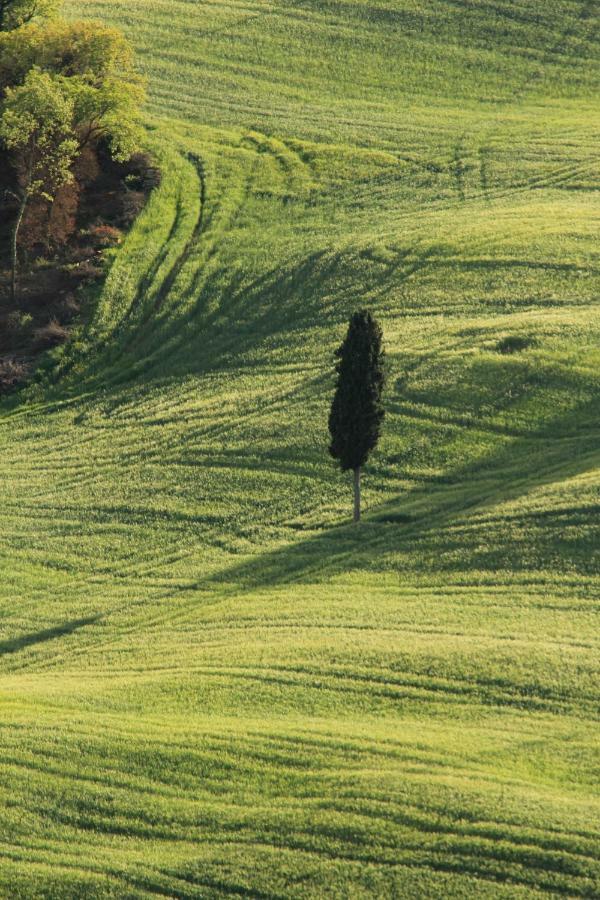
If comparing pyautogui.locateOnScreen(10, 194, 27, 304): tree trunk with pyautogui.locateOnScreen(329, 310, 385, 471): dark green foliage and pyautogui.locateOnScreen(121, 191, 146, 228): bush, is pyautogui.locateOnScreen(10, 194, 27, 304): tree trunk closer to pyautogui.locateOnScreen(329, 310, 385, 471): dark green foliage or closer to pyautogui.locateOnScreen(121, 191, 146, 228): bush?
pyautogui.locateOnScreen(121, 191, 146, 228): bush

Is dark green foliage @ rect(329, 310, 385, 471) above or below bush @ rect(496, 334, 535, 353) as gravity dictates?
below

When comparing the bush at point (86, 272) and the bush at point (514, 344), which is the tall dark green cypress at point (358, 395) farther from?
the bush at point (86, 272)

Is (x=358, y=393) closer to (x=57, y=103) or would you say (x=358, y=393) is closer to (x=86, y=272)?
(x=86, y=272)

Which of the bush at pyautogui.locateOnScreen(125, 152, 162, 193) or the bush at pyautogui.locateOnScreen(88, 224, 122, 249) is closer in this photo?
the bush at pyautogui.locateOnScreen(88, 224, 122, 249)

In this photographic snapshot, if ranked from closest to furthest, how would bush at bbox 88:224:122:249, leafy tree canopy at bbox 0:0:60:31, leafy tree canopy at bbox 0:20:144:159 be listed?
bush at bbox 88:224:122:249 < leafy tree canopy at bbox 0:20:144:159 < leafy tree canopy at bbox 0:0:60:31

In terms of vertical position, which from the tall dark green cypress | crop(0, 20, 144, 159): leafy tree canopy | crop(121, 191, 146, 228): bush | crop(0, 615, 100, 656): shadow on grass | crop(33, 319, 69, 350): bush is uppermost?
crop(0, 20, 144, 159): leafy tree canopy

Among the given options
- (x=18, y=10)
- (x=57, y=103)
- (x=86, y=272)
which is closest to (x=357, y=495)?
(x=86, y=272)

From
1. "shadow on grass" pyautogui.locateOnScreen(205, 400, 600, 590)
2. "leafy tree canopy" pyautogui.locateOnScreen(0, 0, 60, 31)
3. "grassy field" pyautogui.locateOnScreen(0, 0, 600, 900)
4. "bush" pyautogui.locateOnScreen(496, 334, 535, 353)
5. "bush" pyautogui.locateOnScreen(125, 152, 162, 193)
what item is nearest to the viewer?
"grassy field" pyautogui.locateOnScreen(0, 0, 600, 900)

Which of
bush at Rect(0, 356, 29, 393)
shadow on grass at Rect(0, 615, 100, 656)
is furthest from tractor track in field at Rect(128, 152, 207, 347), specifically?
shadow on grass at Rect(0, 615, 100, 656)
